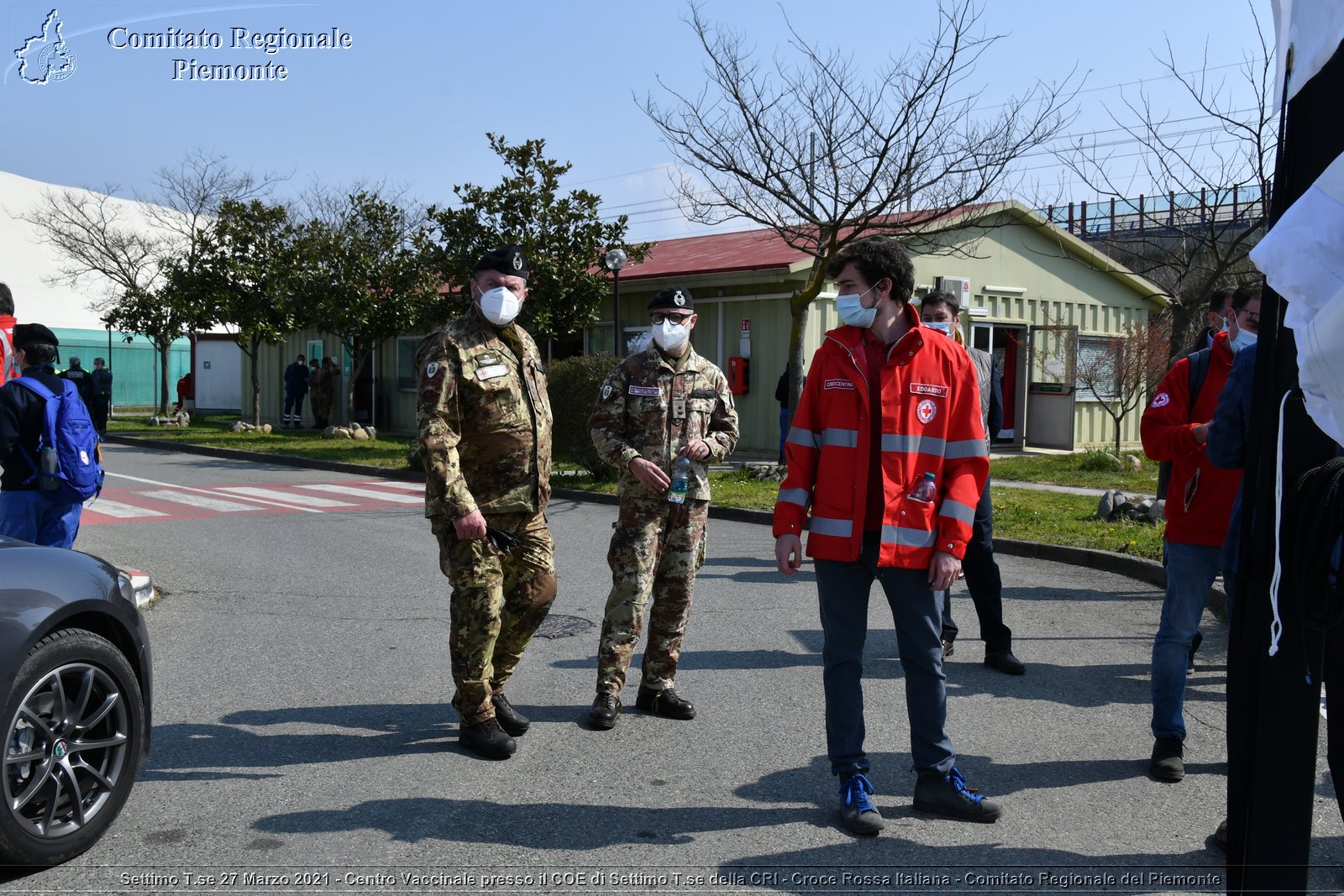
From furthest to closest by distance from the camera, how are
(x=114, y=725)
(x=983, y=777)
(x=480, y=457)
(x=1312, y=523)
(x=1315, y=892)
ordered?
(x=480, y=457), (x=983, y=777), (x=114, y=725), (x=1315, y=892), (x=1312, y=523)

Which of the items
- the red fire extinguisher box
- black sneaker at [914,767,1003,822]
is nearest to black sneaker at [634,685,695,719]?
black sneaker at [914,767,1003,822]

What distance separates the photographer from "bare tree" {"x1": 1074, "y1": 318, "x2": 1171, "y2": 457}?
20.0 meters

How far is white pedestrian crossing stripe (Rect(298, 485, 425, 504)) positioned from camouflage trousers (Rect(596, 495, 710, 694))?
9.60 m

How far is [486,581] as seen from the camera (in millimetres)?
4781

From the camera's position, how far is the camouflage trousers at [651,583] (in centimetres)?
532

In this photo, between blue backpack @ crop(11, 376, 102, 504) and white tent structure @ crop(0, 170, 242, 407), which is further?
white tent structure @ crop(0, 170, 242, 407)

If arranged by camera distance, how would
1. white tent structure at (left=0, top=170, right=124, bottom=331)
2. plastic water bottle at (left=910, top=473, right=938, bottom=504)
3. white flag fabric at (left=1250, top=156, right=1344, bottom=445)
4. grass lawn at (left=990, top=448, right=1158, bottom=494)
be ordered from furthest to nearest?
white tent structure at (left=0, top=170, right=124, bottom=331)
grass lawn at (left=990, top=448, right=1158, bottom=494)
plastic water bottle at (left=910, top=473, right=938, bottom=504)
white flag fabric at (left=1250, top=156, right=1344, bottom=445)

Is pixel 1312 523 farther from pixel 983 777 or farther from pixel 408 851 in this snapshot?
pixel 408 851

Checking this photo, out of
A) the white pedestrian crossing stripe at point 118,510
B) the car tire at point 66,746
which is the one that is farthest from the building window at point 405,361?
the car tire at point 66,746

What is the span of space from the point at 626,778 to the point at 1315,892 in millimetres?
2368

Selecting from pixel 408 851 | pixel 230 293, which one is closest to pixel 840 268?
pixel 408 851

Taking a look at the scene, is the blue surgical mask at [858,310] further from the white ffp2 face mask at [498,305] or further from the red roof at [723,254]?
the red roof at [723,254]

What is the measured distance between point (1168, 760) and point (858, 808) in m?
1.46

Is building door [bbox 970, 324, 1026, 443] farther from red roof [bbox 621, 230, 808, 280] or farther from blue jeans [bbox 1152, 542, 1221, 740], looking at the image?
blue jeans [bbox 1152, 542, 1221, 740]
